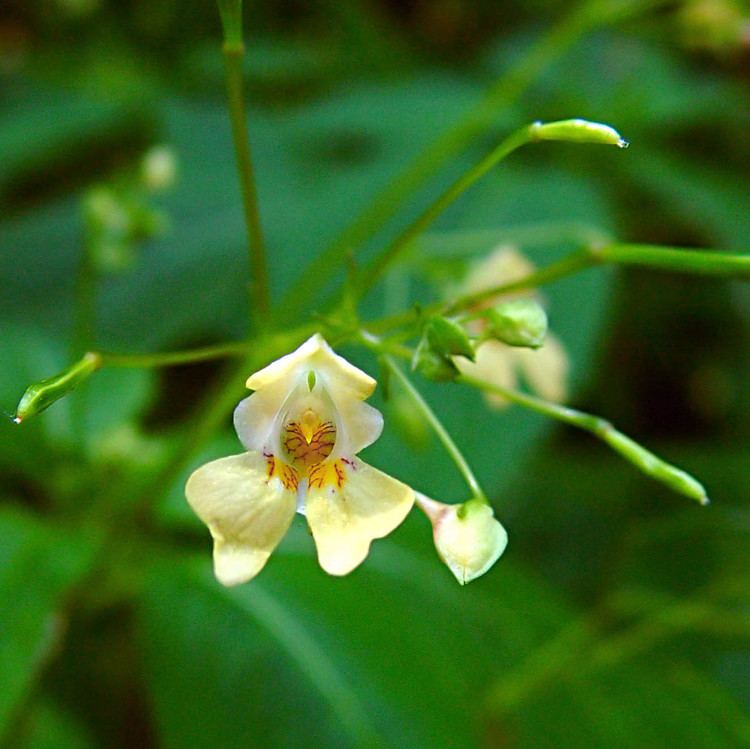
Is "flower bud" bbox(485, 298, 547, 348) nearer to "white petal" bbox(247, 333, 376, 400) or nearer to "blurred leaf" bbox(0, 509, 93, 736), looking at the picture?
"white petal" bbox(247, 333, 376, 400)

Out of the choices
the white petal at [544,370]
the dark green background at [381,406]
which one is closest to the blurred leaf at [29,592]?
the dark green background at [381,406]

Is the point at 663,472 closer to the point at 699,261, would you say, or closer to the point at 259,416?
the point at 699,261

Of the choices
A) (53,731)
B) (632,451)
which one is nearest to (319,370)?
(632,451)

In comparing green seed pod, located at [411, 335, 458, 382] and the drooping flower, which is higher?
green seed pod, located at [411, 335, 458, 382]

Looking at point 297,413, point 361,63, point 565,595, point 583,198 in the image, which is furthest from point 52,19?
point 297,413

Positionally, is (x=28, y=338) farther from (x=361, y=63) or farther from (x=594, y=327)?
(x=361, y=63)

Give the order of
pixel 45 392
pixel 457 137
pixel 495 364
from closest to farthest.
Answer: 1. pixel 45 392
2. pixel 495 364
3. pixel 457 137

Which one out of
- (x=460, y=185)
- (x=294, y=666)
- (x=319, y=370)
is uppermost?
(x=460, y=185)

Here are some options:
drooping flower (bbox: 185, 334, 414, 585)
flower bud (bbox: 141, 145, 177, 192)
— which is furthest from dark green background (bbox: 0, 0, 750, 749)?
drooping flower (bbox: 185, 334, 414, 585)
